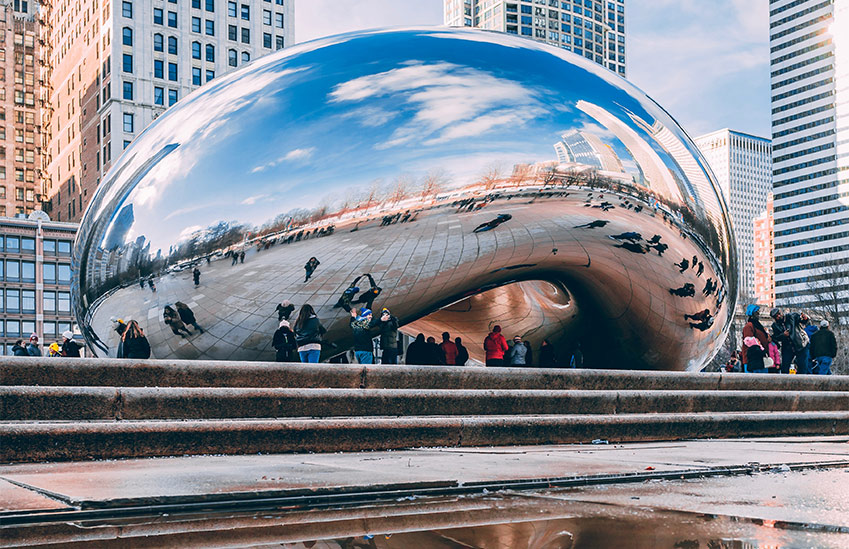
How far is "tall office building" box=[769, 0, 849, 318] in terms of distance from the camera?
14475 centimetres

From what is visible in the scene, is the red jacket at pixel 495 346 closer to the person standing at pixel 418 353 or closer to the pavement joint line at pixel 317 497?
the person standing at pixel 418 353

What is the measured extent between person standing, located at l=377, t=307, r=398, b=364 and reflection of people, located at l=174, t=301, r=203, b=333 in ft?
6.79

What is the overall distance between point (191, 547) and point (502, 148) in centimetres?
798

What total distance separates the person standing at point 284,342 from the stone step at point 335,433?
99.3 inches

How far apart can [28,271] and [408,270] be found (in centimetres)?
7625

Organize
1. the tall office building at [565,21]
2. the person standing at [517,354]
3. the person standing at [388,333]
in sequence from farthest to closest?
1. the tall office building at [565,21]
2. the person standing at [517,354]
3. the person standing at [388,333]

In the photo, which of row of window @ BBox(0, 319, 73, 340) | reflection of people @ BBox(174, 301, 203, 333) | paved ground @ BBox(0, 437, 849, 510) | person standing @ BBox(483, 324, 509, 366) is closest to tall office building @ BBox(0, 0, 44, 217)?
row of window @ BBox(0, 319, 73, 340)

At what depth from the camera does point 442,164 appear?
10.6 metres

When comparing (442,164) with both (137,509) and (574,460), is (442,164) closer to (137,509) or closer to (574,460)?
(574,460)

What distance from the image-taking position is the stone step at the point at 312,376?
7473mm

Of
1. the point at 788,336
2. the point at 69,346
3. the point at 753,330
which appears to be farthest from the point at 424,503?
the point at 788,336

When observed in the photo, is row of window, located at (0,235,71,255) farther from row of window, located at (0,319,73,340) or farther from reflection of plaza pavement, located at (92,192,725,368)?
reflection of plaza pavement, located at (92,192,725,368)

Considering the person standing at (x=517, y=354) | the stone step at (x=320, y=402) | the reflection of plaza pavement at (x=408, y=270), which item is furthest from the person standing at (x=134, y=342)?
the person standing at (x=517, y=354)

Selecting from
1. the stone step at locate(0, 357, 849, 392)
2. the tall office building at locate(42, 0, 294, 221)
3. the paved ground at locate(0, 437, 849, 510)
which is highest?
the tall office building at locate(42, 0, 294, 221)
